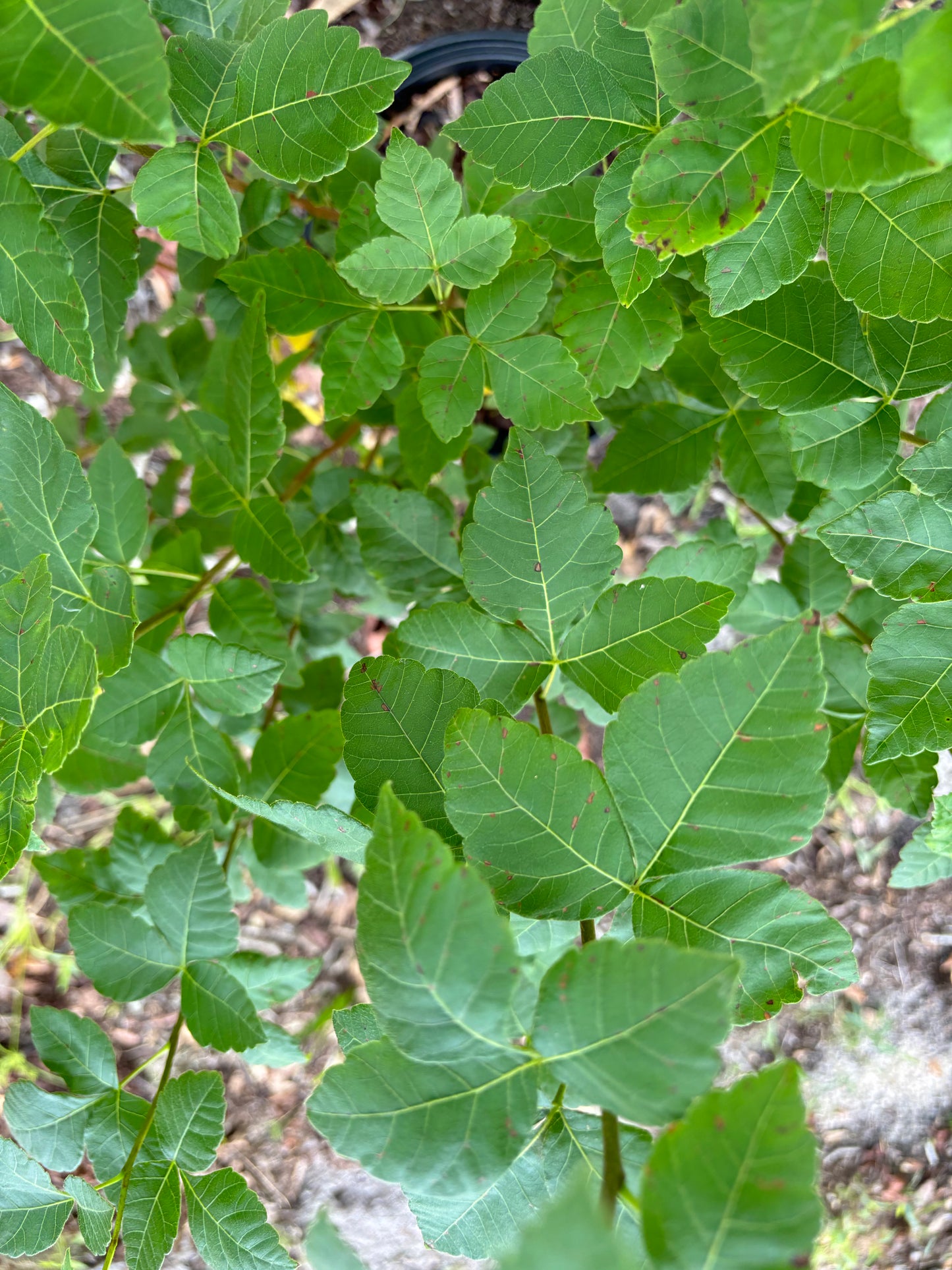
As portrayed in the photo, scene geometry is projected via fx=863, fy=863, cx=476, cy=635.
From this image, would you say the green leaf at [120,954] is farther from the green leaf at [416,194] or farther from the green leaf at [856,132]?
the green leaf at [856,132]

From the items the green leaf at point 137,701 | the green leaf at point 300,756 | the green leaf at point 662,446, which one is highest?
the green leaf at point 662,446

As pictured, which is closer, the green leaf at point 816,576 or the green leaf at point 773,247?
the green leaf at point 773,247

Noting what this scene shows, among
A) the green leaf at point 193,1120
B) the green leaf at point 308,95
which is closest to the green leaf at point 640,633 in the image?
the green leaf at point 308,95

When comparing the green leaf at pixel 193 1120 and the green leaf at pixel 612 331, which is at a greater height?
the green leaf at pixel 612 331

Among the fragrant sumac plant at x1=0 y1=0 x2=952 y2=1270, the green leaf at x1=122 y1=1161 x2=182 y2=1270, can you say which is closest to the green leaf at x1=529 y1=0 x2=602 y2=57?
the fragrant sumac plant at x1=0 y1=0 x2=952 y2=1270

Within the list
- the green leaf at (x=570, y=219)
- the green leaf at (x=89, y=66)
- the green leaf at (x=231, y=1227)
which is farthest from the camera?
the green leaf at (x=570, y=219)

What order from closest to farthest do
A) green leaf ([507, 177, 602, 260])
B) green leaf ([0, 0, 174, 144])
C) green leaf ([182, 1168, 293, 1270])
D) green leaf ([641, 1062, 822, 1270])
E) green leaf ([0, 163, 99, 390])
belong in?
green leaf ([641, 1062, 822, 1270])
green leaf ([0, 0, 174, 144])
green leaf ([0, 163, 99, 390])
green leaf ([182, 1168, 293, 1270])
green leaf ([507, 177, 602, 260])

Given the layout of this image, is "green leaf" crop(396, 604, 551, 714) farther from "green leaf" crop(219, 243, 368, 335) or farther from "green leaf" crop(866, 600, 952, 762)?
"green leaf" crop(219, 243, 368, 335)
